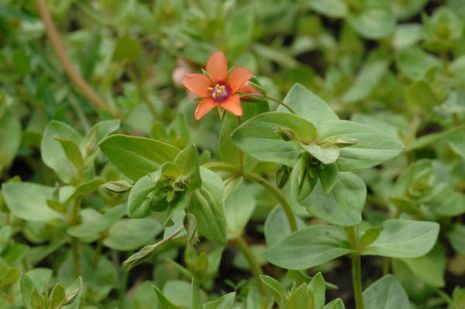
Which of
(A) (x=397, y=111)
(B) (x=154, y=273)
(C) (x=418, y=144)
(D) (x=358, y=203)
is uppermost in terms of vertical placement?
(D) (x=358, y=203)

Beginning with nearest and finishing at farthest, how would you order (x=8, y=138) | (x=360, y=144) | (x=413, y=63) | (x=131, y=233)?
(x=360, y=144), (x=131, y=233), (x=8, y=138), (x=413, y=63)

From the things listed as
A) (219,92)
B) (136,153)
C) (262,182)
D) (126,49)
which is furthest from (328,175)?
(126,49)

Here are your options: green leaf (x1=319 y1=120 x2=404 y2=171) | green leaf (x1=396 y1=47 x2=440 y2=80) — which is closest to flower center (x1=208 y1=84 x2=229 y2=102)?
green leaf (x1=319 y1=120 x2=404 y2=171)

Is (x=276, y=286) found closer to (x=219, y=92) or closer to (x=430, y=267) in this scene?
(x=219, y=92)

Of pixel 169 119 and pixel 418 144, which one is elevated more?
pixel 418 144

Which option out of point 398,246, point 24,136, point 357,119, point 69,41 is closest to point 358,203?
point 398,246

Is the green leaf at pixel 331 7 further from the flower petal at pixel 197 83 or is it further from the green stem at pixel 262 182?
the flower petal at pixel 197 83

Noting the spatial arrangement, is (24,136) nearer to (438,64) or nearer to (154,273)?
(154,273)
